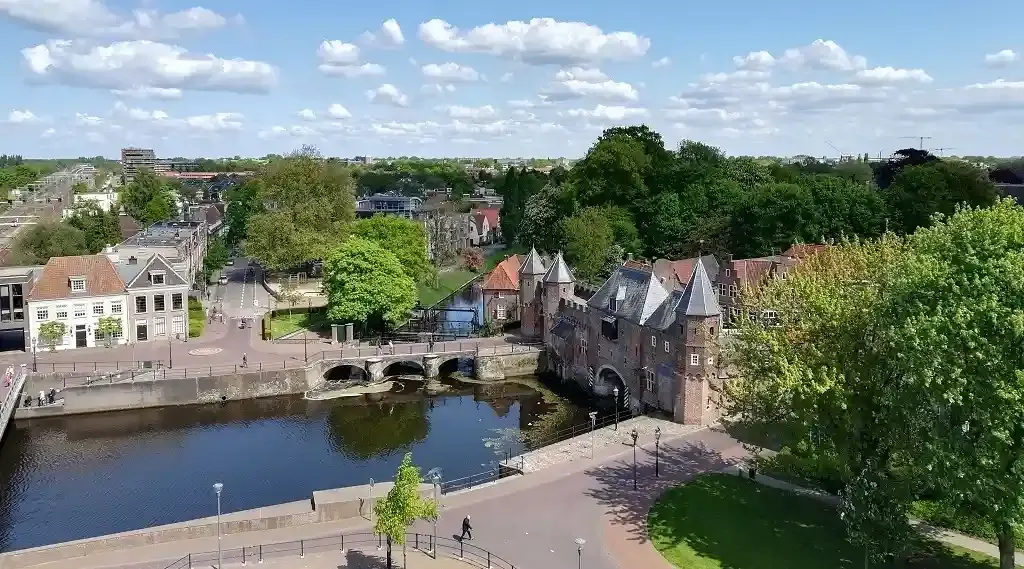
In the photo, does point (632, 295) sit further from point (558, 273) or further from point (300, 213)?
point (300, 213)

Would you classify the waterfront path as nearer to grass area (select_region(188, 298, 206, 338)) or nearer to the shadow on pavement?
the shadow on pavement

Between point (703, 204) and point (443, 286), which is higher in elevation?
point (703, 204)

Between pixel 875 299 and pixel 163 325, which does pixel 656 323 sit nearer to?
pixel 875 299

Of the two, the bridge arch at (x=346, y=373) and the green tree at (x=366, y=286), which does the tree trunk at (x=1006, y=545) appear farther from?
the green tree at (x=366, y=286)

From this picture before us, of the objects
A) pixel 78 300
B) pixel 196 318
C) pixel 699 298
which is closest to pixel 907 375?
pixel 699 298

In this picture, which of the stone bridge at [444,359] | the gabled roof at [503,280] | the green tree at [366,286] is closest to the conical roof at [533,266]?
the stone bridge at [444,359]
